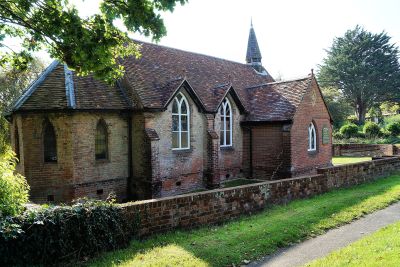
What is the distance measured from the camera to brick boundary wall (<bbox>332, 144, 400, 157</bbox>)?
104 ft

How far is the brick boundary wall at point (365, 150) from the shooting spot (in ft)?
104

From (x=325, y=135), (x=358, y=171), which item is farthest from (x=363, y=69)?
(x=358, y=171)

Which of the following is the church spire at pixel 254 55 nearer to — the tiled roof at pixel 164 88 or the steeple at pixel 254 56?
the steeple at pixel 254 56

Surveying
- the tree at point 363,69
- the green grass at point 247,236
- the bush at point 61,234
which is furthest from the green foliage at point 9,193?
the tree at point 363,69

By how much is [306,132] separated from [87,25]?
15.5 m

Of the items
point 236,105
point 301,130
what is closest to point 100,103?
point 236,105

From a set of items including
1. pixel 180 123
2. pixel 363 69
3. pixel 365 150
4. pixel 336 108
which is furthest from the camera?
pixel 363 69

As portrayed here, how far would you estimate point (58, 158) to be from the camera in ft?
46.8

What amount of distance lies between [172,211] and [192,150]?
330 inches

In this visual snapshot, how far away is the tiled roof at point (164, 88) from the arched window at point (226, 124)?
0.77 meters

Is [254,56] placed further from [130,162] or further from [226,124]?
[130,162]

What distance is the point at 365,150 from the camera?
33.5m

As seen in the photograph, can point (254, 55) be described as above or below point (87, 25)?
above

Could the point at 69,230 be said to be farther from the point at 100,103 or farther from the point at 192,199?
the point at 100,103
